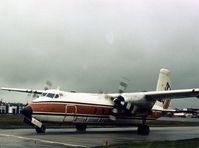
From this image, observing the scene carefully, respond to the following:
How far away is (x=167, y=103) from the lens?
43375 millimetres

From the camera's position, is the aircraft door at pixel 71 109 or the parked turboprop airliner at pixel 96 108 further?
the aircraft door at pixel 71 109

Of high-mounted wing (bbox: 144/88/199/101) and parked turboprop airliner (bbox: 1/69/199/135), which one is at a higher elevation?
→ high-mounted wing (bbox: 144/88/199/101)

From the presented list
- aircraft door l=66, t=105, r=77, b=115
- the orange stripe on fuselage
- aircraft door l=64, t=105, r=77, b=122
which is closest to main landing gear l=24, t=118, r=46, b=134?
the orange stripe on fuselage

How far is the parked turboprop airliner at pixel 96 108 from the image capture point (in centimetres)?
3098

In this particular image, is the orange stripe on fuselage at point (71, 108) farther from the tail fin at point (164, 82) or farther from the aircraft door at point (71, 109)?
the tail fin at point (164, 82)

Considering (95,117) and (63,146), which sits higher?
(95,117)

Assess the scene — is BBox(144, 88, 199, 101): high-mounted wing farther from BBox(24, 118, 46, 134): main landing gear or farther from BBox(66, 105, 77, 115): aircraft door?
BBox(24, 118, 46, 134): main landing gear

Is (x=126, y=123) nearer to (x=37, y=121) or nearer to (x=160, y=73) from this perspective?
(x=160, y=73)

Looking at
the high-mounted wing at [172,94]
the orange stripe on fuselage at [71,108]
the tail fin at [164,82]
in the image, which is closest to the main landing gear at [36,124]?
the orange stripe on fuselage at [71,108]

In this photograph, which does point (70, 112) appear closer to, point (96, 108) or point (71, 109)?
point (71, 109)

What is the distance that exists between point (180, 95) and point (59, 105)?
35.7 ft

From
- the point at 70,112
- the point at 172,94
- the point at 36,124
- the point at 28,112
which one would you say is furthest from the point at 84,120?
the point at 172,94

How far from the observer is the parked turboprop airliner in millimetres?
30984

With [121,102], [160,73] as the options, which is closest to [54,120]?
[121,102]
